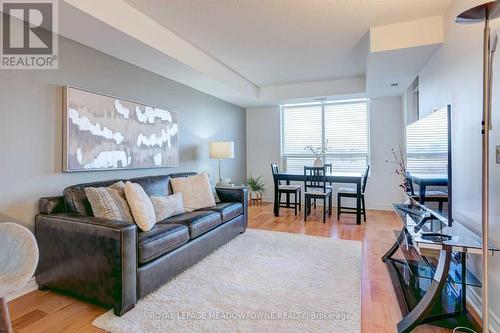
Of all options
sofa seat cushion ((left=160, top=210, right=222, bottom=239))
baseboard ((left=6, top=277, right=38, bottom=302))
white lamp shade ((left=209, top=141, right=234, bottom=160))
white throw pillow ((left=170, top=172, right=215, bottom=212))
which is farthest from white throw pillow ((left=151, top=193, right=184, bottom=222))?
white lamp shade ((left=209, top=141, right=234, bottom=160))

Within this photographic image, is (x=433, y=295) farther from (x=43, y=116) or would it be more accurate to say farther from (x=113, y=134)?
(x=43, y=116)

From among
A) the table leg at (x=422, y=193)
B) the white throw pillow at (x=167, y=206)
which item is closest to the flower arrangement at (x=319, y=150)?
the table leg at (x=422, y=193)

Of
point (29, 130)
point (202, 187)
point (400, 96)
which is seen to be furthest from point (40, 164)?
point (400, 96)

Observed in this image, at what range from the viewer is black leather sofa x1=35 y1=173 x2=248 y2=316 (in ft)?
6.09

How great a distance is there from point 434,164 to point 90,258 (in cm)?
281

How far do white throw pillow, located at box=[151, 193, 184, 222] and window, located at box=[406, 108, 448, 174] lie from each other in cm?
252

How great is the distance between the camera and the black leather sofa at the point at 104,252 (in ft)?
6.09

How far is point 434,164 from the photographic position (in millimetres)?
2213

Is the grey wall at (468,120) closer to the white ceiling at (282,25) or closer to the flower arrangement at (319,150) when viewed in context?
the white ceiling at (282,25)

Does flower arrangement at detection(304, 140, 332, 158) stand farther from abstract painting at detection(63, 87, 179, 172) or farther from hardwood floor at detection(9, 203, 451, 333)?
abstract painting at detection(63, 87, 179, 172)

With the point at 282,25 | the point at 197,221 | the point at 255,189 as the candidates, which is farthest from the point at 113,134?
the point at 255,189

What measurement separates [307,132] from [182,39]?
145 inches

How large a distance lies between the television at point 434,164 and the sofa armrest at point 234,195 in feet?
6.67

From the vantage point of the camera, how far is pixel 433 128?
2271 mm
